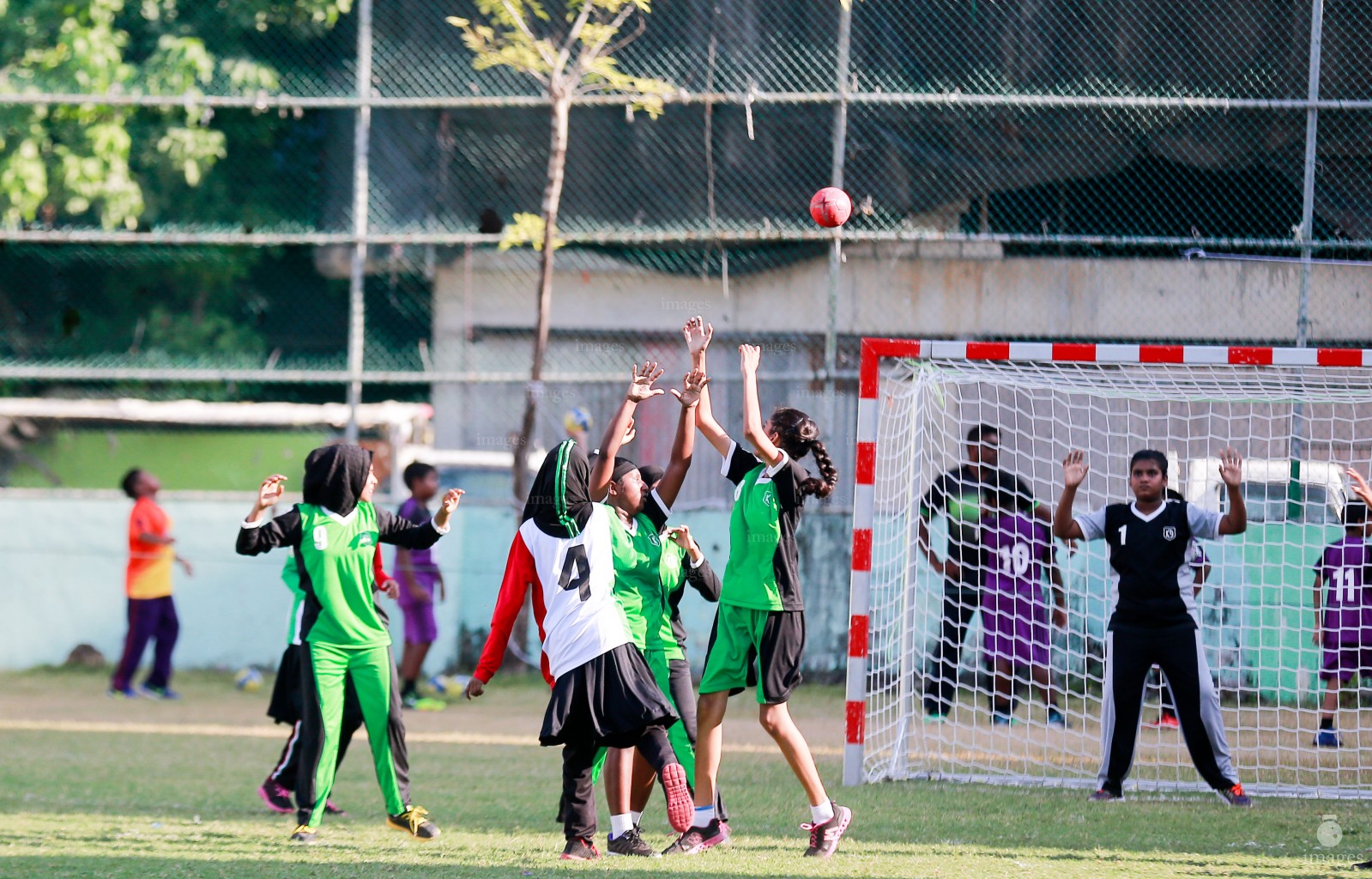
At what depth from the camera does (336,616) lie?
238 inches

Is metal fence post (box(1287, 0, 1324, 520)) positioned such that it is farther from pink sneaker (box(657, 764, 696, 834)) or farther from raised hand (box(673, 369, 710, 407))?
pink sneaker (box(657, 764, 696, 834))

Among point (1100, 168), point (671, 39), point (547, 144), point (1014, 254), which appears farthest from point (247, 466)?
point (1100, 168)

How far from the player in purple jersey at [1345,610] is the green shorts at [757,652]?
441 centimetres

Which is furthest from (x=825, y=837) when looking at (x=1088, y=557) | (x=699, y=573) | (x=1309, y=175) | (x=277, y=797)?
(x=1309, y=175)

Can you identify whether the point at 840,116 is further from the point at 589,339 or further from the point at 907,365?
the point at 907,365

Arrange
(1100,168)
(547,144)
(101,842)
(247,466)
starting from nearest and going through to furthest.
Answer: (101,842)
(1100,168)
(547,144)
(247,466)

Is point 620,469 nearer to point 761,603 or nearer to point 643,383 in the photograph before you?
point 643,383

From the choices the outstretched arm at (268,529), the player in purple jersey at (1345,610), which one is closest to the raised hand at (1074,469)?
the player in purple jersey at (1345,610)

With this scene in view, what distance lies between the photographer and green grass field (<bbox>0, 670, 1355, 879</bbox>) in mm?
5496

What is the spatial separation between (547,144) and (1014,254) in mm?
4177

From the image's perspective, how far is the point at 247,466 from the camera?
13617 mm

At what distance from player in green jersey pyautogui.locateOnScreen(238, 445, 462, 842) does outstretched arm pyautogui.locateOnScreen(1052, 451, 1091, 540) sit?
3.03m

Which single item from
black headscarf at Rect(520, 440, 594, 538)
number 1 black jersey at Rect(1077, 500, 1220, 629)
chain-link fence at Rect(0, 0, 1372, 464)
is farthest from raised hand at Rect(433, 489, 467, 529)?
chain-link fence at Rect(0, 0, 1372, 464)

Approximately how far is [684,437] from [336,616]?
1.70 m
